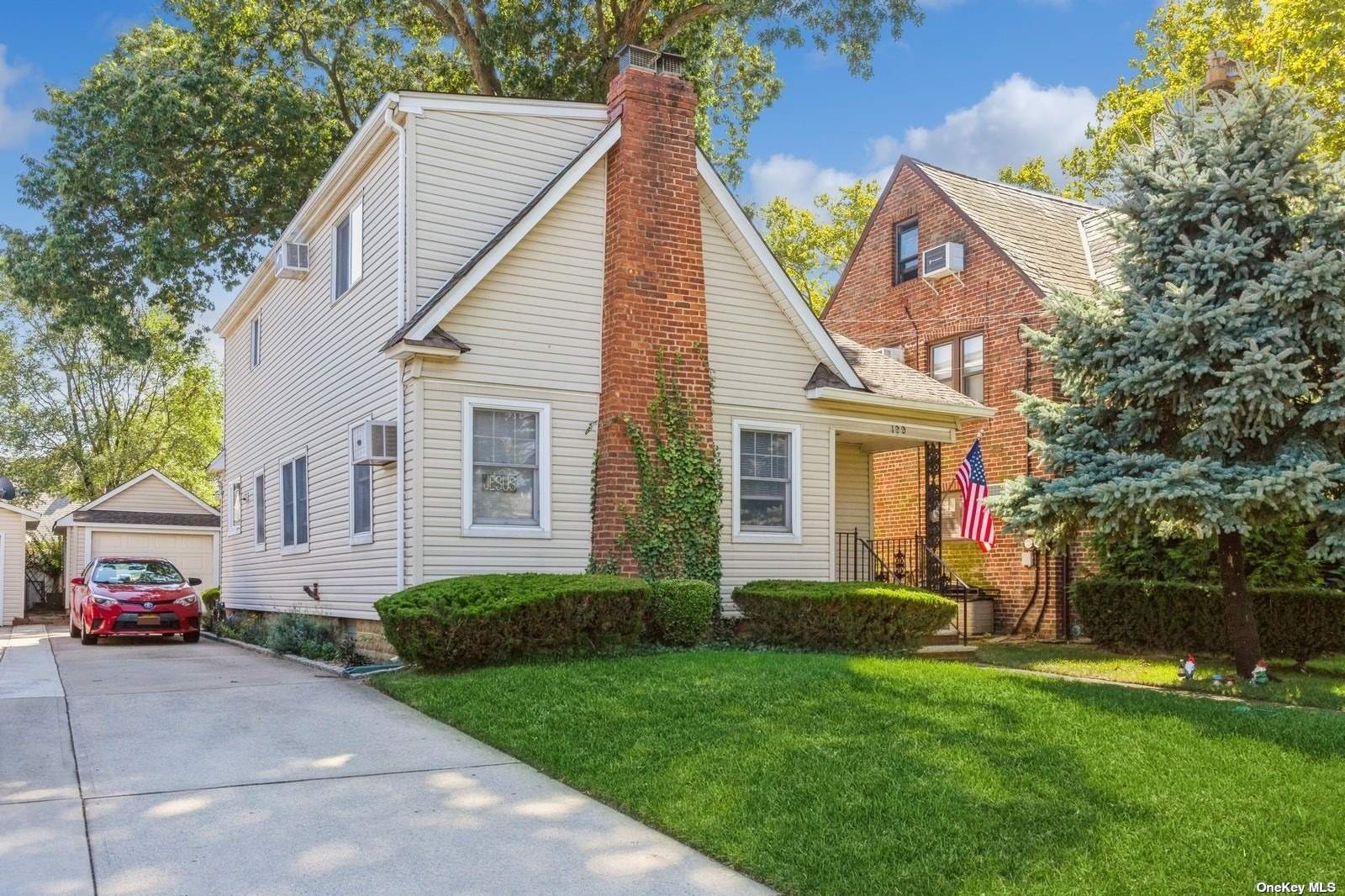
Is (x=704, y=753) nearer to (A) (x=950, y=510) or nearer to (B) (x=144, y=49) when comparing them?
(A) (x=950, y=510)

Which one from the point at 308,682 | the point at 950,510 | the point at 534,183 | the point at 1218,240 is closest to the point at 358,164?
the point at 534,183

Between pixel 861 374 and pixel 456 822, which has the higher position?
pixel 861 374

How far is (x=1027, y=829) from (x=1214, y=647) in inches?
404

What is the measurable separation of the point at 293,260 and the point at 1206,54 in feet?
68.6

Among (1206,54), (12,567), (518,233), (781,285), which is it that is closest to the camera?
(518,233)

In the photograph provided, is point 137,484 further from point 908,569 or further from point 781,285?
point 781,285

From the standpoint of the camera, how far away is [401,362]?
12.3 metres

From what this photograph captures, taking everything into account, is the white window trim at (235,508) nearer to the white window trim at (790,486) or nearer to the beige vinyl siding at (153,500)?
the beige vinyl siding at (153,500)

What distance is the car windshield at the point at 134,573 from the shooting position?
18.0 meters

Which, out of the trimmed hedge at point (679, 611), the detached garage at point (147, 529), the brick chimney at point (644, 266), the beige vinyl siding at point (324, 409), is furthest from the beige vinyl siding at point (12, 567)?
the trimmed hedge at point (679, 611)

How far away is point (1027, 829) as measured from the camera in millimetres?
5363

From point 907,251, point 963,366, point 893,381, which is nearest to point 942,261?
point 907,251

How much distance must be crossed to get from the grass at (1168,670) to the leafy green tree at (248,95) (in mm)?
12661

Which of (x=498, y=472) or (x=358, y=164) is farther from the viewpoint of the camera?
(x=358, y=164)
